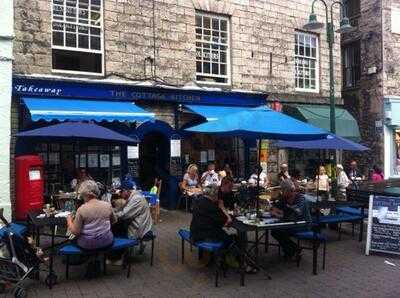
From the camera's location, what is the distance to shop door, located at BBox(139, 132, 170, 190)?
1444cm

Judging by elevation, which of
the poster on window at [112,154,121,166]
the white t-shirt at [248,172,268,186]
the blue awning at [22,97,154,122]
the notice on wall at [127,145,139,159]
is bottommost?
the white t-shirt at [248,172,268,186]

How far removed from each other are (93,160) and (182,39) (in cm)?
438

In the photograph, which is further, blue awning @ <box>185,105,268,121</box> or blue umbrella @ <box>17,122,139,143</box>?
blue awning @ <box>185,105,268,121</box>

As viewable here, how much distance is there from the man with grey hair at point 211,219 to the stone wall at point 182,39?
265 inches

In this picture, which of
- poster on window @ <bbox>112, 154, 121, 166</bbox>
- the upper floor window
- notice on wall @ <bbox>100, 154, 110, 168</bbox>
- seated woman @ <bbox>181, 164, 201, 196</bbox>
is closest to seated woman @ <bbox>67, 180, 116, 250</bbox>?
seated woman @ <bbox>181, 164, 201, 196</bbox>

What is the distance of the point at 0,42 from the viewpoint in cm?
1094

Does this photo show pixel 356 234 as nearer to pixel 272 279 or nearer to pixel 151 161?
pixel 272 279

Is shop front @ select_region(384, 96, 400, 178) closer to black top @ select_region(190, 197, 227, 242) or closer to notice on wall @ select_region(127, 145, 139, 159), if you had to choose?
notice on wall @ select_region(127, 145, 139, 159)

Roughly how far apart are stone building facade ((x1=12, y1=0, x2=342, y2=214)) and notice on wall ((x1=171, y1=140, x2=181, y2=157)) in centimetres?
51

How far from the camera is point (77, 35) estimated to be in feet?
42.1

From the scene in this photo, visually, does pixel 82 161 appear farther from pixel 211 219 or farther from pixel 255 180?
pixel 211 219

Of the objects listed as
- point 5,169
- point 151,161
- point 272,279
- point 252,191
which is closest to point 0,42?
point 5,169

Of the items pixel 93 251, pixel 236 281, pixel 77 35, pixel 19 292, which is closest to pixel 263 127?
pixel 236 281

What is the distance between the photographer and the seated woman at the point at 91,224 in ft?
22.2
